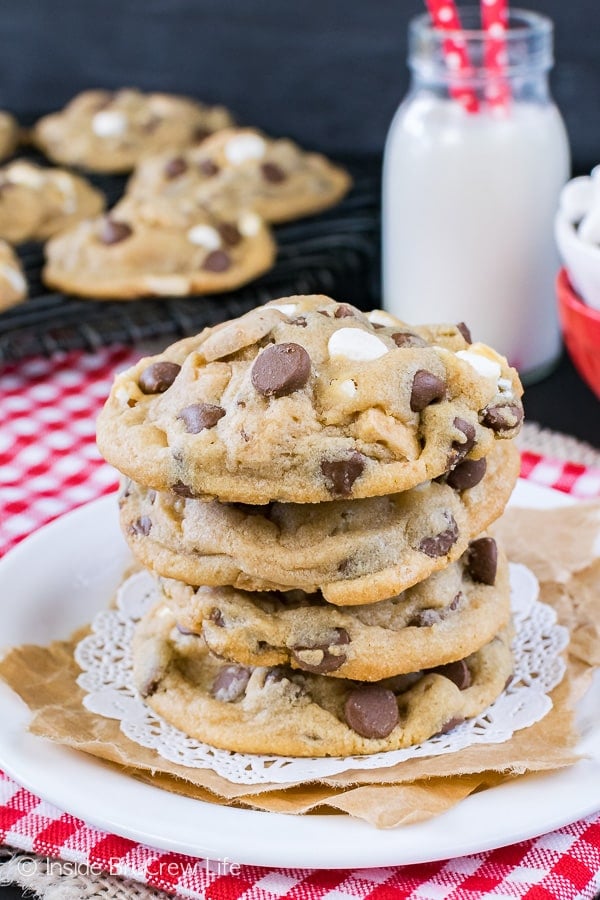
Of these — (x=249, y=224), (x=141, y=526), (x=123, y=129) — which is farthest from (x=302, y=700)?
(x=123, y=129)

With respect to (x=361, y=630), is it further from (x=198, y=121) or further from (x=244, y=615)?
(x=198, y=121)

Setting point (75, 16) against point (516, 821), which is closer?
point (516, 821)

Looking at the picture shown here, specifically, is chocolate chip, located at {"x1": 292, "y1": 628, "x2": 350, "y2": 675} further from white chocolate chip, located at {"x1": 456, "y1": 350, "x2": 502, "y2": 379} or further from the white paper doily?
white chocolate chip, located at {"x1": 456, "y1": 350, "x2": 502, "y2": 379}

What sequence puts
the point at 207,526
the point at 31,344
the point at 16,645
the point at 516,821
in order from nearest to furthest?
1. the point at 516,821
2. the point at 207,526
3. the point at 16,645
4. the point at 31,344

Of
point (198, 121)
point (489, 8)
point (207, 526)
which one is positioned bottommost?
point (198, 121)

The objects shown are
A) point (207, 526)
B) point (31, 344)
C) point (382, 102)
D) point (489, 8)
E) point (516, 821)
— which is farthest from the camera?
point (382, 102)

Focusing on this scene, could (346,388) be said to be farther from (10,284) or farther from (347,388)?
(10,284)

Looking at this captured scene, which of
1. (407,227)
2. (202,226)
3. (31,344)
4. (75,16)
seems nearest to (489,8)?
(407,227)

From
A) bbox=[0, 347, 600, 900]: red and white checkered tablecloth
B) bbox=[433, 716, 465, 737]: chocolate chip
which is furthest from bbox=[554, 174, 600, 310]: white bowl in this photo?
bbox=[0, 347, 600, 900]: red and white checkered tablecloth
